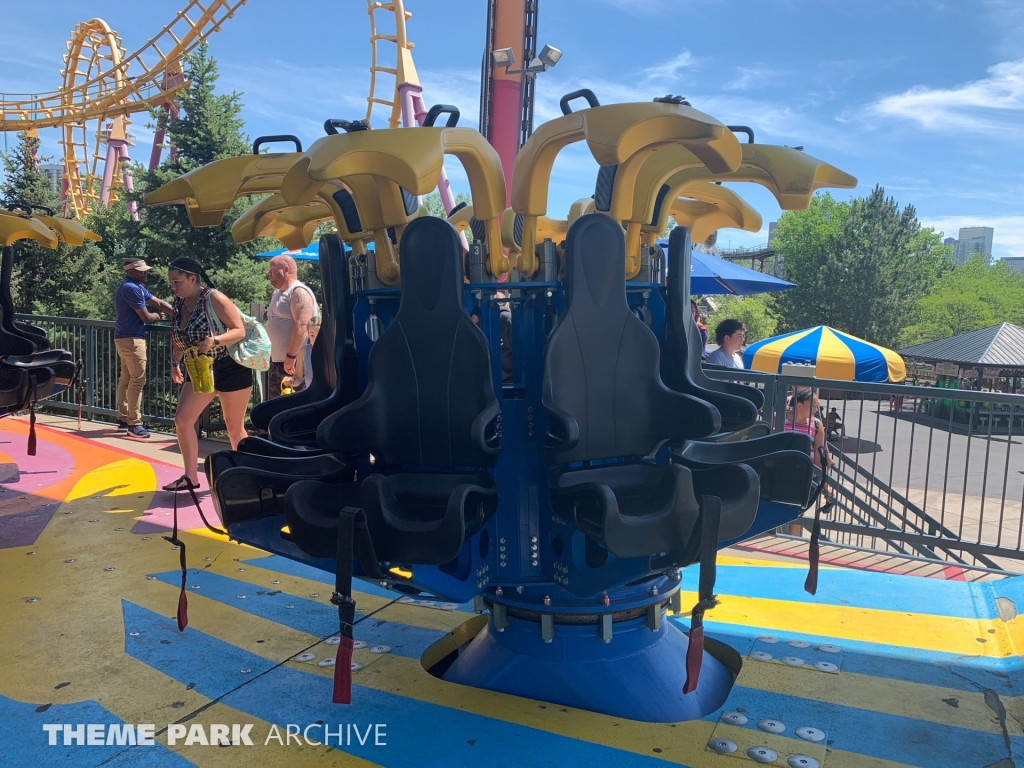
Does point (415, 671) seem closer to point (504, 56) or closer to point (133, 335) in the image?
point (504, 56)

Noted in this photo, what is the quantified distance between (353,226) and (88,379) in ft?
25.8

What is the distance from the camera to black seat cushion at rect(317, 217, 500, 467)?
262 cm

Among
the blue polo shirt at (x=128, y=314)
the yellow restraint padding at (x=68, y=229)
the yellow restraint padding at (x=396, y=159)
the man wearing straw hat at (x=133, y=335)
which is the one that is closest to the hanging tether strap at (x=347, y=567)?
the yellow restraint padding at (x=396, y=159)

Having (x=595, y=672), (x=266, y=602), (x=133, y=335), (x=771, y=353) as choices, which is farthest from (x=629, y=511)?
(x=771, y=353)

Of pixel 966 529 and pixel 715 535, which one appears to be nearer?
pixel 715 535

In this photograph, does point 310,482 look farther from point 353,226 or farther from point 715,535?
Result: point 715,535

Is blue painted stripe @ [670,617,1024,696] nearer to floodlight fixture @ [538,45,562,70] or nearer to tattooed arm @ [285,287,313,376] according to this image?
tattooed arm @ [285,287,313,376]

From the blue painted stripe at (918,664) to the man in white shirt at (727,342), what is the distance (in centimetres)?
394

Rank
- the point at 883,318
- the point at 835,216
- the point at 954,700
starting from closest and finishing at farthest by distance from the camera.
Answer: the point at 954,700 < the point at 883,318 < the point at 835,216

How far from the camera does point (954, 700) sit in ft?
9.64

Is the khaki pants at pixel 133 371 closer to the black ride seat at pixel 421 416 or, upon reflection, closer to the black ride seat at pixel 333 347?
the black ride seat at pixel 333 347

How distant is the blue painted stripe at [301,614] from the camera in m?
3.48

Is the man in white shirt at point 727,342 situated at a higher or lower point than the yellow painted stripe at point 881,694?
higher

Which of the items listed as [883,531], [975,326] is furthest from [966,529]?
[975,326]
